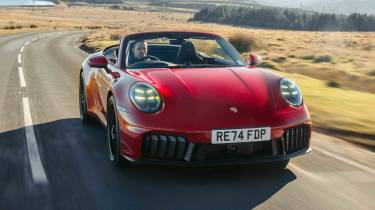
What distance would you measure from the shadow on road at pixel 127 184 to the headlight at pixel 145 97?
688mm

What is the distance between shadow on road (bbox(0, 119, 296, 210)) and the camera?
178 inches

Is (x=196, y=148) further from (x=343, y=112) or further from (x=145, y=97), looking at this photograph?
(x=343, y=112)

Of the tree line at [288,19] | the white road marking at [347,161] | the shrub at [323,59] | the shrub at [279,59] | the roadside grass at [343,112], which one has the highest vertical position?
the white road marking at [347,161]

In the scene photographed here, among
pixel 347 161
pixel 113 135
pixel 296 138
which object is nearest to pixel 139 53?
pixel 113 135

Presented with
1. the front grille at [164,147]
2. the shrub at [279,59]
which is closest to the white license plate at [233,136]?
the front grille at [164,147]

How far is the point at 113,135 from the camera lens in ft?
18.7

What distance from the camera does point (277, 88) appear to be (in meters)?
5.38

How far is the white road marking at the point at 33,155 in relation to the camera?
17.5ft

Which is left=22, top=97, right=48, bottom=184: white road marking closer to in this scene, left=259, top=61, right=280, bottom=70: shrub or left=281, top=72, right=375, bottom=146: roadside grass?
left=281, top=72, right=375, bottom=146: roadside grass

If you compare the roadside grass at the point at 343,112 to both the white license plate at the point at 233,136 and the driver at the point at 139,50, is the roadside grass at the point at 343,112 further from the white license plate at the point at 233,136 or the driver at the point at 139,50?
the driver at the point at 139,50

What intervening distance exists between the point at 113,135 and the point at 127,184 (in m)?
0.80

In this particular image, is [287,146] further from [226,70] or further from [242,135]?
[226,70]

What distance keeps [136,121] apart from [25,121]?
3984 millimetres

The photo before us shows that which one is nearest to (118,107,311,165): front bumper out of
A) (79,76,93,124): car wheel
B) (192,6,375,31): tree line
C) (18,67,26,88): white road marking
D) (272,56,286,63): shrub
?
(79,76,93,124): car wheel
